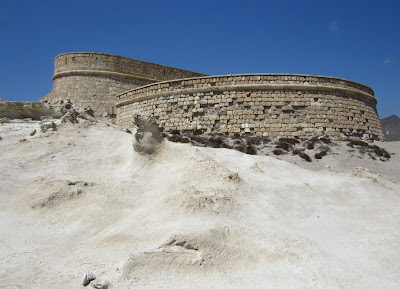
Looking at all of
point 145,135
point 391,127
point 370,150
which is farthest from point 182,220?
point 391,127

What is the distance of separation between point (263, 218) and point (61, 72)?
53.4ft

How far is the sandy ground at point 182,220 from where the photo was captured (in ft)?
10.4

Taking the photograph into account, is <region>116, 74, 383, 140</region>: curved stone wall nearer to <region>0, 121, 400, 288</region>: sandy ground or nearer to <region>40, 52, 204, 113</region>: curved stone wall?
<region>40, 52, 204, 113</region>: curved stone wall

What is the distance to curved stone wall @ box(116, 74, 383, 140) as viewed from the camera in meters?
13.9

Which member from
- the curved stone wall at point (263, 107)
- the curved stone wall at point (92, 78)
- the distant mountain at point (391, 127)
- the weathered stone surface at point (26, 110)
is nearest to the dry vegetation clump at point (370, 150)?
the curved stone wall at point (263, 107)

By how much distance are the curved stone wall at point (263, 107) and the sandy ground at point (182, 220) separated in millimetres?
7491

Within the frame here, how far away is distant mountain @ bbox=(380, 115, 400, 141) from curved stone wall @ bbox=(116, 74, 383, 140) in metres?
28.7

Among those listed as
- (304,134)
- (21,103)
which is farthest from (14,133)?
(304,134)

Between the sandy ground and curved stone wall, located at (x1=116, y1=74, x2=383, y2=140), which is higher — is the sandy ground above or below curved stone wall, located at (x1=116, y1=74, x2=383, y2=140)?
below

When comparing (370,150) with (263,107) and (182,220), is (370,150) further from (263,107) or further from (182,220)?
(182,220)

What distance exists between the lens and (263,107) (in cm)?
1403

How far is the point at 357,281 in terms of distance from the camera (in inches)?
121

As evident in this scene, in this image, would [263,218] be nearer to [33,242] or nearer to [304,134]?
[33,242]

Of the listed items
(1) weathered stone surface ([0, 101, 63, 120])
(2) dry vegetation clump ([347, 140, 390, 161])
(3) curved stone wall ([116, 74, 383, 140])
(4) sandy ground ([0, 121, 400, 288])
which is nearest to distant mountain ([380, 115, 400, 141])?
(3) curved stone wall ([116, 74, 383, 140])
